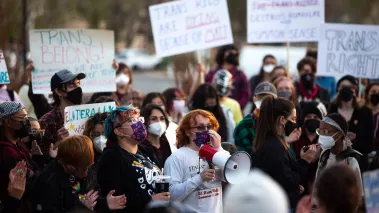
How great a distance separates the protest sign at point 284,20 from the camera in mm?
11039

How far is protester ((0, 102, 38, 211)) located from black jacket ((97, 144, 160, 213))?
1.99 ft

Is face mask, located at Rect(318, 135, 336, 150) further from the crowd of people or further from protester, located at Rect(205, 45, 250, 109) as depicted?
protester, located at Rect(205, 45, 250, 109)

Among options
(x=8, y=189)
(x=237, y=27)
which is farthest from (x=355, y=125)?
(x=237, y=27)

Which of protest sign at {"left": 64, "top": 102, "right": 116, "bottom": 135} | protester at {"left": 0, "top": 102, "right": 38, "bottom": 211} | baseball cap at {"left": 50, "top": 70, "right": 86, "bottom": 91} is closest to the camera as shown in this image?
protester at {"left": 0, "top": 102, "right": 38, "bottom": 211}

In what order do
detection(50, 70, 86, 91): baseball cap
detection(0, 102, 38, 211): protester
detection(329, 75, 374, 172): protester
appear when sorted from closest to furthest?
detection(0, 102, 38, 211): protester
detection(50, 70, 86, 91): baseball cap
detection(329, 75, 374, 172): protester

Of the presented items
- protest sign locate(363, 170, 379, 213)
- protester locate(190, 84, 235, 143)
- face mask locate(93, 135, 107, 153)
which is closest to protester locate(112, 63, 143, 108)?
protester locate(190, 84, 235, 143)

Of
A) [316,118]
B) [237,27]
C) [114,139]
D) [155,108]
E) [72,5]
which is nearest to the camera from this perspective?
[114,139]

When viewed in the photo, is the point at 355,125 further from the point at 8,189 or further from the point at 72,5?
the point at 72,5

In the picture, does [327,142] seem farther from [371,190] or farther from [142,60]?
[142,60]

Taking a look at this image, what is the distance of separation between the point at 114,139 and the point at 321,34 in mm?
4969

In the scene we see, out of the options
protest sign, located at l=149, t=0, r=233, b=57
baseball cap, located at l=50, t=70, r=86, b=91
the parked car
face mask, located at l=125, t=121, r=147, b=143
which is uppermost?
protest sign, located at l=149, t=0, r=233, b=57

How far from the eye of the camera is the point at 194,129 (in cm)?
613

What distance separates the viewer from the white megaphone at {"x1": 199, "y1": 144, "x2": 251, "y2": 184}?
5617 mm

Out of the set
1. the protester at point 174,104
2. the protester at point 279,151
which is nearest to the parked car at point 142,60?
the protester at point 174,104
